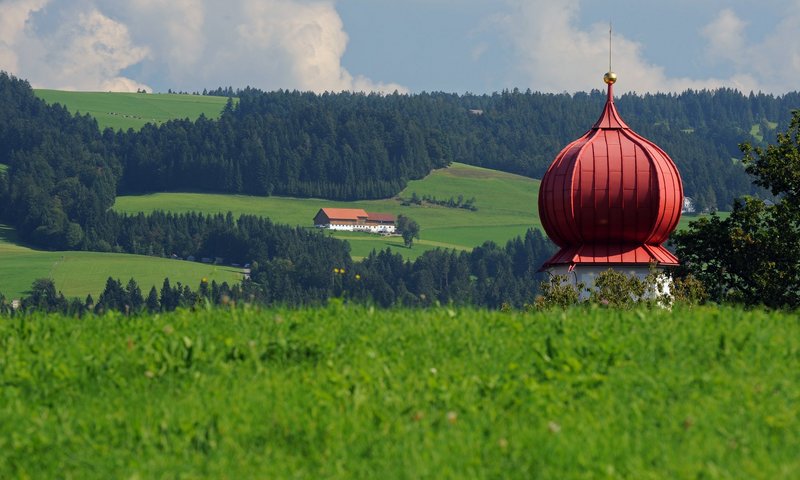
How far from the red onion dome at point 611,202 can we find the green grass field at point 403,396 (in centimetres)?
2261

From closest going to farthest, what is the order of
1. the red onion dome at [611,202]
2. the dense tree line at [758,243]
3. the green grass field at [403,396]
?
the green grass field at [403,396], the red onion dome at [611,202], the dense tree line at [758,243]

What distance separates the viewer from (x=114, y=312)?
606 inches

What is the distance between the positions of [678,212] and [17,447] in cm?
2935

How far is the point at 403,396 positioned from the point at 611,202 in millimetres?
26012

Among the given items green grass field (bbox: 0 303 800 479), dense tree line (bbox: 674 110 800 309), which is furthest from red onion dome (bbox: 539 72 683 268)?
green grass field (bbox: 0 303 800 479)

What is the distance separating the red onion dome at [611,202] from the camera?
37312mm

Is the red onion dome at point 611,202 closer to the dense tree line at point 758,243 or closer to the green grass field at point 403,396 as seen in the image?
the dense tree line at point 758,243

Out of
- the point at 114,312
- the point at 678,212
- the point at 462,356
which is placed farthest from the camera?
the point at 678,212

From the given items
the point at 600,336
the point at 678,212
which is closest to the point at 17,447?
the point at 600,336

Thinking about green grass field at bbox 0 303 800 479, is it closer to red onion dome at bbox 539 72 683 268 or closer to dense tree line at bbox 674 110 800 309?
red onion dome at bbox 539 72 683 268

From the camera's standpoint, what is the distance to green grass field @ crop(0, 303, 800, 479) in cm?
1048

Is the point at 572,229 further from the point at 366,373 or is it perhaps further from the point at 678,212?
the point at 366,373

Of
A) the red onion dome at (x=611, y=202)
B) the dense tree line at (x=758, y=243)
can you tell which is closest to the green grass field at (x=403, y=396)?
the red onion dome at (x=611, y=202)

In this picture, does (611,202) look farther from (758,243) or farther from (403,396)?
(403,396)
